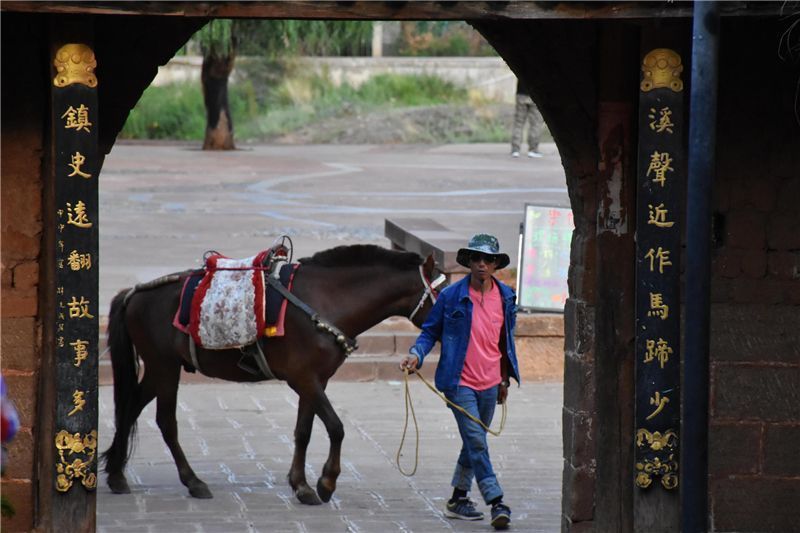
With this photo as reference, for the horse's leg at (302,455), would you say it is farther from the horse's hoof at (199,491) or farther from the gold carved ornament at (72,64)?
the gold carved ornament at (72,64)

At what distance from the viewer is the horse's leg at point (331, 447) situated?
9.40 meters

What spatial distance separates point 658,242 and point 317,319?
281cm

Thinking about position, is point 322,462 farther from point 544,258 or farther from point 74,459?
point 544,258

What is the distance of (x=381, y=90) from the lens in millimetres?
41125

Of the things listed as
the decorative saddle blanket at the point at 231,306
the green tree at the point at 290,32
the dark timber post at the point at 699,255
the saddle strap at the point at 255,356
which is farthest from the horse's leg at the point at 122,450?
the green tree at the point at 290,32

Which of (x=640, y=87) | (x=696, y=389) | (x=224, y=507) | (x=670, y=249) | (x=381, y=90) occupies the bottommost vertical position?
(x=224, y=507)

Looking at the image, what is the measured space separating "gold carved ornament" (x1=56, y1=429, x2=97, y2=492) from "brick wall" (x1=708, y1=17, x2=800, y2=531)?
3494mm

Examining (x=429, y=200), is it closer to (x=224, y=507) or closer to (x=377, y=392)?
(x=377, y=392)

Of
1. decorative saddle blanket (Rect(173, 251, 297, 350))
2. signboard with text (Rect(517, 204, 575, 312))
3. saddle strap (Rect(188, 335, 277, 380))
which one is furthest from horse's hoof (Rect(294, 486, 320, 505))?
signboard with text (Rect(517, 204, 575, 312))

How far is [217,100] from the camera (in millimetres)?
31312

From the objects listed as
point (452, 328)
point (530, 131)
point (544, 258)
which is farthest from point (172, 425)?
point (530, 131)

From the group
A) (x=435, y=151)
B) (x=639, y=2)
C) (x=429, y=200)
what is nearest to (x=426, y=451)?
(x=639, y=2)

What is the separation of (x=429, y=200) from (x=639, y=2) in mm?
15674

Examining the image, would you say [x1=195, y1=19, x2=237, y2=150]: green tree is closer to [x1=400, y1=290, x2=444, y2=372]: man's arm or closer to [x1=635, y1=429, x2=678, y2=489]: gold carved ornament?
[x1=400, y1=290, x2=444, y2=372]: man's arm
